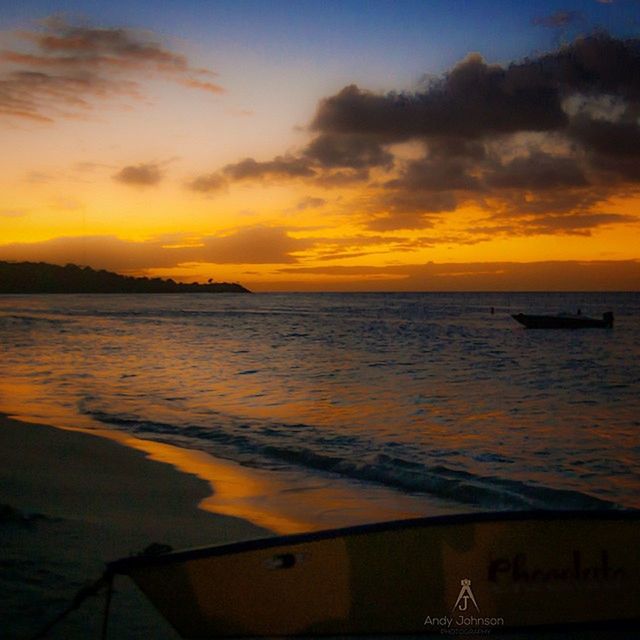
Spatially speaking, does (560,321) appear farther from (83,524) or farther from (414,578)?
(414,578)

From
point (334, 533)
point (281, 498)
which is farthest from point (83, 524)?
point (334, 533)

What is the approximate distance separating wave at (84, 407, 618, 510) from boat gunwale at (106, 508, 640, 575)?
4.00 m

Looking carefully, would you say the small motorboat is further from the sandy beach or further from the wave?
the sandy beach

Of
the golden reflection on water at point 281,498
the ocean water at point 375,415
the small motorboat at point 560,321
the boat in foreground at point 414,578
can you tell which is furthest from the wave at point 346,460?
the small motorboat at point 560,321

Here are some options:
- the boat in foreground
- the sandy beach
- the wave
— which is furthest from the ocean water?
the boat in foreground

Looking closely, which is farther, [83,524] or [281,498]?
[281,498]

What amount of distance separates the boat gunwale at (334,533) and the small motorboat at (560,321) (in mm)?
44718

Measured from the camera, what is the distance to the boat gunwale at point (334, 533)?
352cm

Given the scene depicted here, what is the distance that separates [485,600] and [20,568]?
10.4 feet

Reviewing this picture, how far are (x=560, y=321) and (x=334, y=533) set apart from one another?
4735 cm

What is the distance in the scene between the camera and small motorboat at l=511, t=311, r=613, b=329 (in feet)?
155

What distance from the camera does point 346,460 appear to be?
32.1 feet

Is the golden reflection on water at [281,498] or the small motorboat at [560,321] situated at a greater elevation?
the small motorboat at [560,321]

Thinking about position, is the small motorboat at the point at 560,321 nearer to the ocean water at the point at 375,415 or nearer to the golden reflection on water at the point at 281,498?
the ocean water at the point at 375,415
